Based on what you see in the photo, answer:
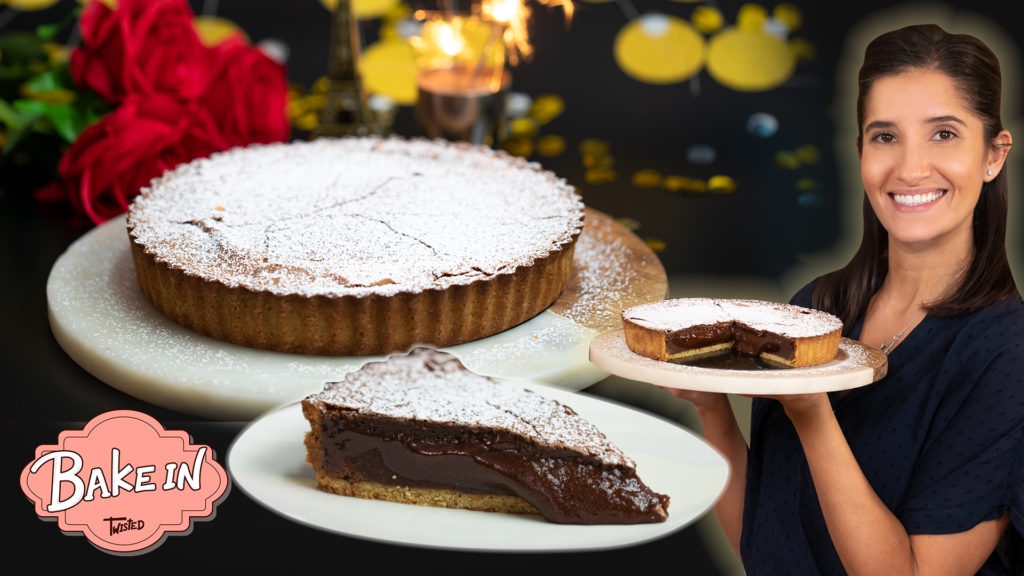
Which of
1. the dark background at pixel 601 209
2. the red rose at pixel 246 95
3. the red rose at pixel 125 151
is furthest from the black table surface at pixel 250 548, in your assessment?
the red rose at pixel 246 95

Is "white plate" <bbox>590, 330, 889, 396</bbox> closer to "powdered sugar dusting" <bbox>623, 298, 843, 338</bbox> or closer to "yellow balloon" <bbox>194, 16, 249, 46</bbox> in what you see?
"powdered sugar dusting" <bbox>623, 298, 843, 338</bbox>

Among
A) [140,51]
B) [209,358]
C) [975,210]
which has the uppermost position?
[975,210]

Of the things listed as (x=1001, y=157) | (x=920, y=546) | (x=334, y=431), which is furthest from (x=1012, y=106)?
(x=334, y=431)

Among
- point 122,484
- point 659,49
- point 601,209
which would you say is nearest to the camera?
point 122,484

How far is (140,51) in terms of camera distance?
2.11 m

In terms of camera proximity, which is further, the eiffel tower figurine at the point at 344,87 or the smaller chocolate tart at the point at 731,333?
the eiffel tower figurine at the point at 344,87

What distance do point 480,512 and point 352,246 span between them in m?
0.64

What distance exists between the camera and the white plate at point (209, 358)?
1.36 m

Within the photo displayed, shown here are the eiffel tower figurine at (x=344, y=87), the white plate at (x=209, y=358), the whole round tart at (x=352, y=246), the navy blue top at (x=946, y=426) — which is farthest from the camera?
the eiffel tower figurine at (x=344, y=87)

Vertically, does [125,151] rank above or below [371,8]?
below

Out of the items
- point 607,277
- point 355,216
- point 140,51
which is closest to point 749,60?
point 607,277

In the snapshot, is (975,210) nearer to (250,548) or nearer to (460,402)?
(460,402)

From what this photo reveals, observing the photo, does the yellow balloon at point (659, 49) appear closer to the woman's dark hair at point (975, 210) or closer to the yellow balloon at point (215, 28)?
the yellow balloon at point (215, 28)

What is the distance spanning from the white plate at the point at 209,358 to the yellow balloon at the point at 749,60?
1.07 metres
